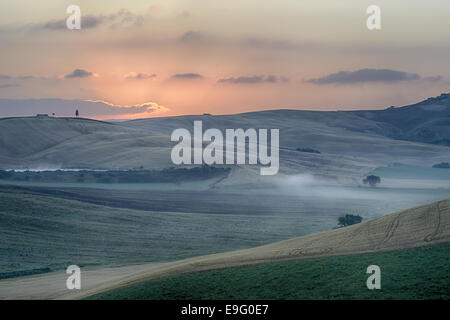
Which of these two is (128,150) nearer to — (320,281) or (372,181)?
(372,181)

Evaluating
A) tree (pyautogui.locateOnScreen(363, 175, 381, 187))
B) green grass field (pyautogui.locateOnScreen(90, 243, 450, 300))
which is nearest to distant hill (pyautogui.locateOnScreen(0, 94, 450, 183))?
tree (pyautogui.locateOnScreen(363, 175, 381, 187))

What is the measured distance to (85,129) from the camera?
143500mm

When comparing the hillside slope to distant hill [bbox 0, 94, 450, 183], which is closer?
the hillside slope

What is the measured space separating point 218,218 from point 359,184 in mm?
42906

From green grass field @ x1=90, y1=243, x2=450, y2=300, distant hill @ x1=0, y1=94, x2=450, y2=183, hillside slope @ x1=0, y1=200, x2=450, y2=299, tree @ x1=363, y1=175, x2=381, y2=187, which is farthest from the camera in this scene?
distant hill @ x1=0, y1=94, x2=450, y2=183

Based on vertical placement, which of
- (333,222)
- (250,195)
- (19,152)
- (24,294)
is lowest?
(24,294)

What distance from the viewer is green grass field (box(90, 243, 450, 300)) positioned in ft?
63.5

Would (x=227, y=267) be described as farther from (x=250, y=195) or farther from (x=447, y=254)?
(x=250, y=195)

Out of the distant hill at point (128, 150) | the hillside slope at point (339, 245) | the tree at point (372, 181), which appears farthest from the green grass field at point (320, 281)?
the tree at point (372, 181)

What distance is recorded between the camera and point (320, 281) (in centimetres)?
2091

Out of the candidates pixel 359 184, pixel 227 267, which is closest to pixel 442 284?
pixel 227 267

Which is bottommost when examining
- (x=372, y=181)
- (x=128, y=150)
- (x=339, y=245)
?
(x=339, y=245)

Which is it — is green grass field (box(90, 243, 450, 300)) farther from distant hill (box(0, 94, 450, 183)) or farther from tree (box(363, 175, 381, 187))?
tree (box(363, 175, 381, 187))

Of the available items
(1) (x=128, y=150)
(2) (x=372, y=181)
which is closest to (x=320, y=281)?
(2) (x=372, y=181)
